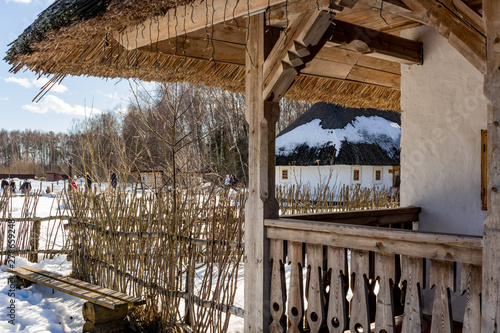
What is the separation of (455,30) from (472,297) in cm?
166

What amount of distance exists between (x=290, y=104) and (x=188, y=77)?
83.8 feet

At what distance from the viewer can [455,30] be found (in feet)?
9.84

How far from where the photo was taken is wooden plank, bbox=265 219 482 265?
→ 250cm

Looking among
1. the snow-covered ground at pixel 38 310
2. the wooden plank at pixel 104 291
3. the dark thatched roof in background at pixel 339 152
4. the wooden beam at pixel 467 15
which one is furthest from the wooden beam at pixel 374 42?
the dark thatched roof in background at pixel 339 152

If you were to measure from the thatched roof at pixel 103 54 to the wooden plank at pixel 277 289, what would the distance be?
2.01 metres

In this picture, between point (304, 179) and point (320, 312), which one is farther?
point (304, 179)

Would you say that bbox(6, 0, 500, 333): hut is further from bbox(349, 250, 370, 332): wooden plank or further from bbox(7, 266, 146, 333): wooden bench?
bbox(7, 266, 146, 333): wooden bench

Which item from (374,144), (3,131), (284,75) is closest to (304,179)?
(374,144)

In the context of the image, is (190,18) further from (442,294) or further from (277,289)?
(442,294)

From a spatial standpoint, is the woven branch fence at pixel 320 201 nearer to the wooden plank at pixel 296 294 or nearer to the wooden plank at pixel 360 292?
the wooden plank at pixel 296 294

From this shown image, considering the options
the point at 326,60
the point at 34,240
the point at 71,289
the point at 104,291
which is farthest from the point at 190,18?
the point at 34,240

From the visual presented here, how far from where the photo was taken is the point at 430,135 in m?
4.63

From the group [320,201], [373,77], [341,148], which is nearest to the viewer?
[373,77]

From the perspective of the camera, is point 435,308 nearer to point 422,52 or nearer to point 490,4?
point 490,4
